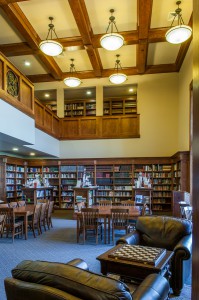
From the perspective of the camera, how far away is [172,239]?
11.6 feet

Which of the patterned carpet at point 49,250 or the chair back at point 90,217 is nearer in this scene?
the patterned carpet at point 49,250

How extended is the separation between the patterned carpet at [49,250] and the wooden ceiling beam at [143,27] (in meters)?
5.58

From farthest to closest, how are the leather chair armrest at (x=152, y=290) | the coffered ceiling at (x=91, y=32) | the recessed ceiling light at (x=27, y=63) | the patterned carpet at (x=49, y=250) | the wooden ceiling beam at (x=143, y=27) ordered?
the recessed ceiling light at (x=27, y=63) < the coffered ceiling at (x=91, y=32) < the wooden ceiling beam at (x=143, y=27) < the patterned carpet at (x=49, y=250) < the leather chair armrest at (x=152, y=290)

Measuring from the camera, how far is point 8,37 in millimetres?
7398

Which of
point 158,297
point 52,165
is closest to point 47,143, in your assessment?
point 52,165

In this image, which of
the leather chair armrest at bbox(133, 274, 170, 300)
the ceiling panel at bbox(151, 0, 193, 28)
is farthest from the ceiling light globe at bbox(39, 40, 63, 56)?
the leather chair armrest at bbox(133, 274, 170, 300)

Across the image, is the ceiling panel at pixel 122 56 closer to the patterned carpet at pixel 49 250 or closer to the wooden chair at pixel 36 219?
the wooden chair at pixel 36 219

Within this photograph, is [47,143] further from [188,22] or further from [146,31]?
[188,22]

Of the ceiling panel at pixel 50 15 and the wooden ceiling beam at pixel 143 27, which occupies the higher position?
the ceiling panel at pixel 50 15

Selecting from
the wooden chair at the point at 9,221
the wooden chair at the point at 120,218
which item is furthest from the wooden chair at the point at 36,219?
the wooden chair at the point at 120,218

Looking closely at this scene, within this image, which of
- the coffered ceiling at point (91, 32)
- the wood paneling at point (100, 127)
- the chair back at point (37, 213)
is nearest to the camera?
the chair back at point (37, 213)

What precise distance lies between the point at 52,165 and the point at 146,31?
615 cm

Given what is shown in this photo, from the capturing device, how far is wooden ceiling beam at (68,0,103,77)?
19.0 ft

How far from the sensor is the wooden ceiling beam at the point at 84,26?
19.0 feet
